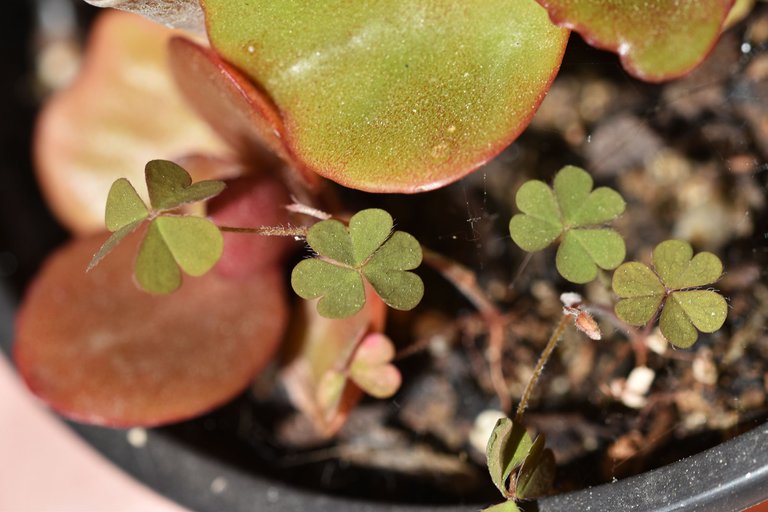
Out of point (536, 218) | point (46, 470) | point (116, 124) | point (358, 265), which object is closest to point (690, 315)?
point (536, 218)

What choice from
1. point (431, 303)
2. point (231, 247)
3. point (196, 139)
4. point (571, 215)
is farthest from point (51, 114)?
point (571, 215)

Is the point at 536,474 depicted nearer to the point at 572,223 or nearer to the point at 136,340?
the point at 572,223

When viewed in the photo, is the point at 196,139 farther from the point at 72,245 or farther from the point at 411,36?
the point at 411,36

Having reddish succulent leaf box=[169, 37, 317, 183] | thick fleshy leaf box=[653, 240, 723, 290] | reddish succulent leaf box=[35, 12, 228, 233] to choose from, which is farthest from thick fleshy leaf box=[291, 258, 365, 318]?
reddish succulent leaf box=[35, 12, 228, 233]

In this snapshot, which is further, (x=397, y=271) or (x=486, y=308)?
(x=486, y=308)

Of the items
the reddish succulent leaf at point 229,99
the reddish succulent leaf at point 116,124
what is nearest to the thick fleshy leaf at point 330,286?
the reddish succulent leaf at point 229,99

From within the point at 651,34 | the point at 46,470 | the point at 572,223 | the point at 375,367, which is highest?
the point at 651,34

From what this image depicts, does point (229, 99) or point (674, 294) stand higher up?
point (229, 99)
